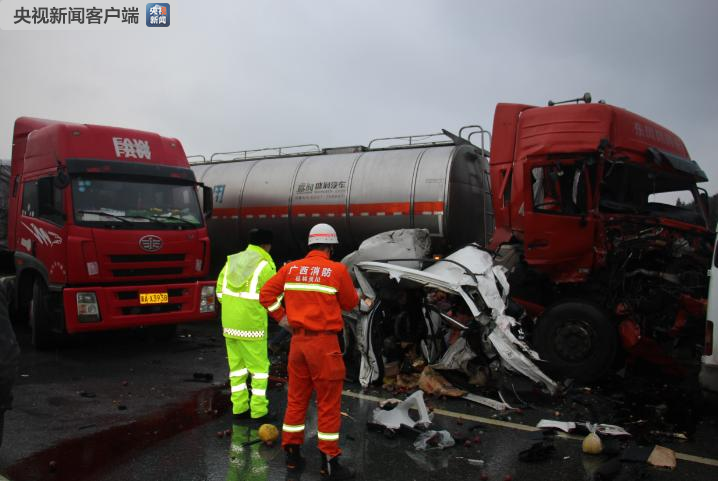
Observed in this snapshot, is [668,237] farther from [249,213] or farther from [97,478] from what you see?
[249,213]

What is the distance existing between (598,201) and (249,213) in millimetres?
7120

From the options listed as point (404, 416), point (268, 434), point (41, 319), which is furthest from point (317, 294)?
point (41, 319)

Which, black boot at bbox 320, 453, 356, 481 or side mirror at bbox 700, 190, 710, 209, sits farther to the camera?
side mirror at bbox 700, 190, 710, 209

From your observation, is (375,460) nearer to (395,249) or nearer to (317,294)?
(317,294)

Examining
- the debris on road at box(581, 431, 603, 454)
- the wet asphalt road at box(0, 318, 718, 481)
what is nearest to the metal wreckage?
the wet asphalt road at box(0, 318, 718, 481)

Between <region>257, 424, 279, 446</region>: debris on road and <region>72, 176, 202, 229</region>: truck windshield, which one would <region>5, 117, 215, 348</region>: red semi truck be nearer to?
<region>72, 176, 202, 229</region>: truck windshield

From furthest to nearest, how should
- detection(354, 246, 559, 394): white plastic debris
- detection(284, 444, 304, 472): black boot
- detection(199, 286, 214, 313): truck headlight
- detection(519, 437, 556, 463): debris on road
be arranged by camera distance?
detection(199, 286, 214, 313): truck headlight, detection(354, 246, 559, 394): white plastic debris, detection(519, 437, 556, 463): debris on road, detection(284, 444, 304, 472): black boot

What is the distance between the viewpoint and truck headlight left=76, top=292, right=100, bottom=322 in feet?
24.1

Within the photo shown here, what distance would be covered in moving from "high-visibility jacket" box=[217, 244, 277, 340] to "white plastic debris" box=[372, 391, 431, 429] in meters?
1.31

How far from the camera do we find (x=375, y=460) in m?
4.53

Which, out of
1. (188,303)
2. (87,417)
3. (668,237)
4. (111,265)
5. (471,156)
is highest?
(471,156)

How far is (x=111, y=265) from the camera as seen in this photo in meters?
7.61

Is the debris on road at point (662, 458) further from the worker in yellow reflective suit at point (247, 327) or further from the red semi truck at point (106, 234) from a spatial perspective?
the red semi truck at point (106, 234)

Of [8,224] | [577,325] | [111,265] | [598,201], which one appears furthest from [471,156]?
[8,224]
